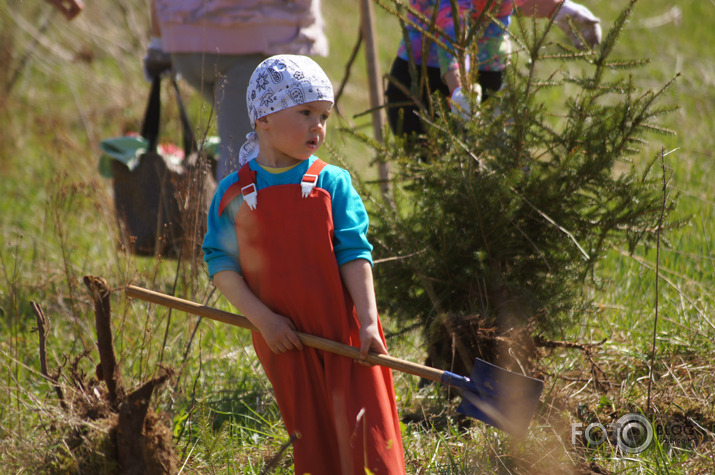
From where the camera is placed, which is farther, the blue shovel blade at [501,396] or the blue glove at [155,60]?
the blue glove at [155,60]

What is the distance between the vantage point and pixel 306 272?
202cm

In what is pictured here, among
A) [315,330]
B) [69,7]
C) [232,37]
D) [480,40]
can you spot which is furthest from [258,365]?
[69,7]

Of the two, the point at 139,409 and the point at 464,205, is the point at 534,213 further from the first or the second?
the point at 139,409

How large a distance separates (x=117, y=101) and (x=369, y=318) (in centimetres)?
660

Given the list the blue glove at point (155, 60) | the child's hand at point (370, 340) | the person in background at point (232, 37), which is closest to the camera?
the child's hand at point (370, 340)

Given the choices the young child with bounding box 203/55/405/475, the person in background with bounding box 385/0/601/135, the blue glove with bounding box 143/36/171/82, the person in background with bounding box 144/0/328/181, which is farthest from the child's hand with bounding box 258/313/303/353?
the blue glove with bounding box 143/36/171/82

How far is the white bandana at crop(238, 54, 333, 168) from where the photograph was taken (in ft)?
6.62

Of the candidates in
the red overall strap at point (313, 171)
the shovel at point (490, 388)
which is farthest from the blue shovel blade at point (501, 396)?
the red overall strap at point (313, 171)

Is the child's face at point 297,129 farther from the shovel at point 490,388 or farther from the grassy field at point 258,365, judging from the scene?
the grassy field at point 258,365

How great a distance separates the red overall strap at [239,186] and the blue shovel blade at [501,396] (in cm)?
79

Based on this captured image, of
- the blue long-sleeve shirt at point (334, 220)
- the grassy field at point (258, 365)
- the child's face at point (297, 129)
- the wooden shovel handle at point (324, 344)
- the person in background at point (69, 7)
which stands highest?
the person in background at point (69, 7)

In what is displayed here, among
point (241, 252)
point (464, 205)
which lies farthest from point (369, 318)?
point (464, 205)

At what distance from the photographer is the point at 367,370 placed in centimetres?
204

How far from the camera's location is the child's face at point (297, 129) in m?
2.03
